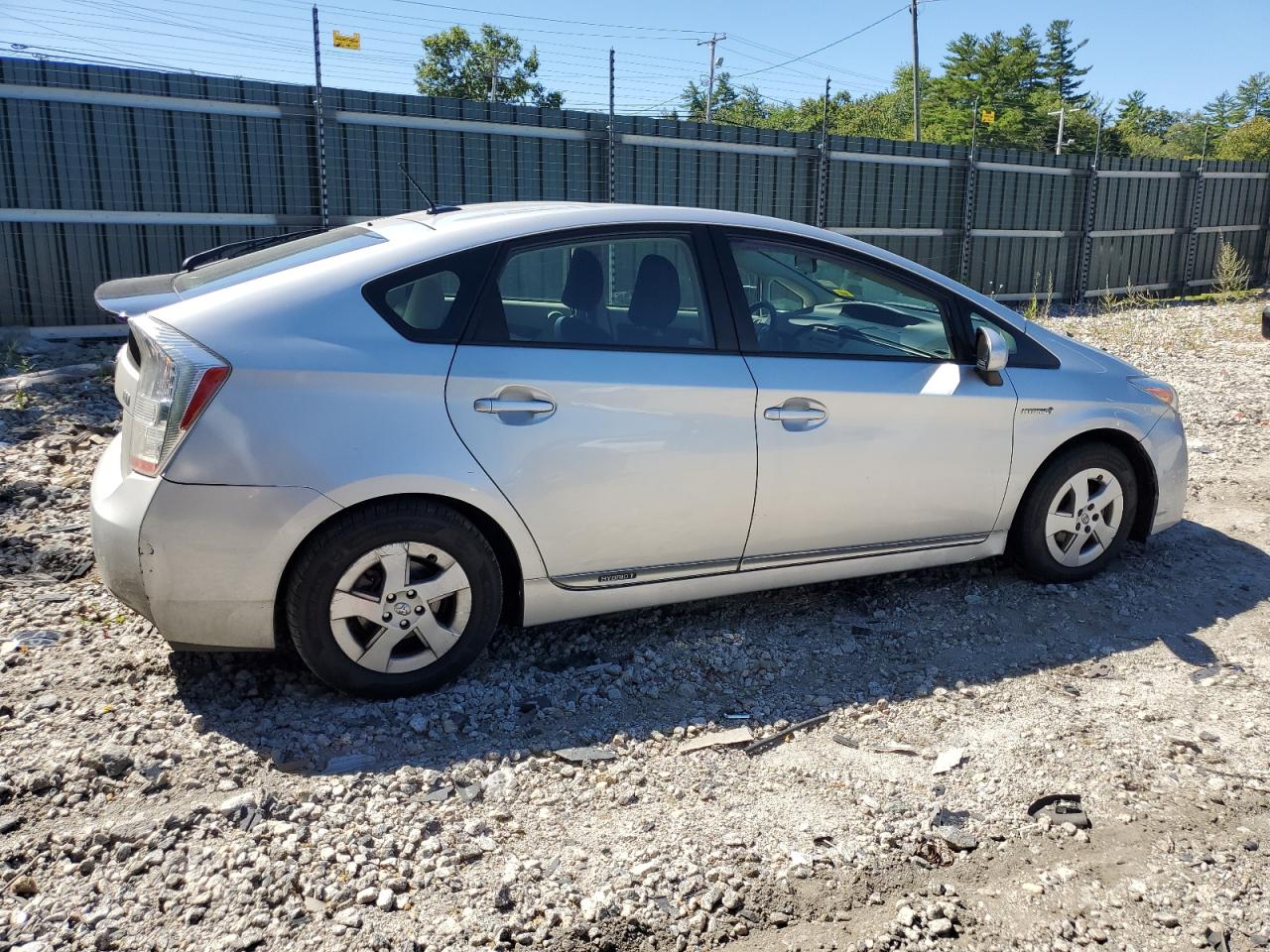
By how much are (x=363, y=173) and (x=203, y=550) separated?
810 cm

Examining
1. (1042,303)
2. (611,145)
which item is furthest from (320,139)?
(1042,303)

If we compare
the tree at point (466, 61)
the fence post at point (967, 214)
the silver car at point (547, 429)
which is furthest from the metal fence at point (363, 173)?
the tree at point (466, 61)

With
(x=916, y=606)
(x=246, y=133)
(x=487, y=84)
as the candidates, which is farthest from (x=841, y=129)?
(x=916, y=606)

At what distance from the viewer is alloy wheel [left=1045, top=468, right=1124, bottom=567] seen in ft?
15.4

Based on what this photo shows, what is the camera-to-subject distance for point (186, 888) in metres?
2.67

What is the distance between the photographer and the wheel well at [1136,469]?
4672mm

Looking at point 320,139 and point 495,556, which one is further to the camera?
point 320,139

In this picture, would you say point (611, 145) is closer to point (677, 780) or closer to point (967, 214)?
point (967, 214)

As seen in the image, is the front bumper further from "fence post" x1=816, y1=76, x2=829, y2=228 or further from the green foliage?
the green foliage

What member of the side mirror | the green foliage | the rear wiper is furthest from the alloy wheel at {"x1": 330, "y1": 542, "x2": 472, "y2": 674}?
the green foliage

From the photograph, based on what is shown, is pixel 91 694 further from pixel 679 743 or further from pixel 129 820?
pixel 679 743

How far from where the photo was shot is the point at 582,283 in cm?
387

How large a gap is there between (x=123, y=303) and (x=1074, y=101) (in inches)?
3534

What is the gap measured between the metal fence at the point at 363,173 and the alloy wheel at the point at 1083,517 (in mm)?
7368
